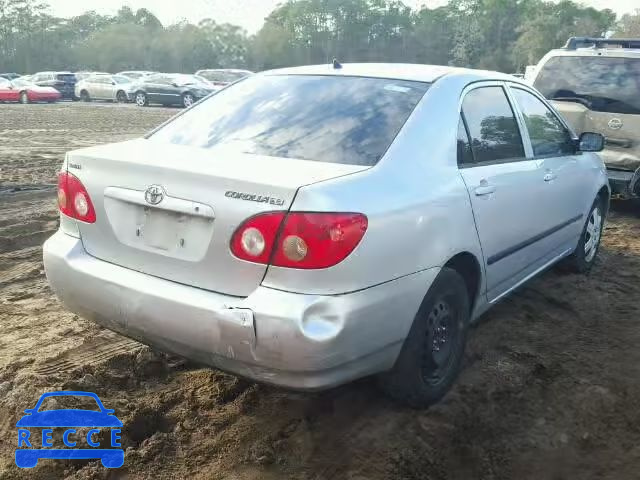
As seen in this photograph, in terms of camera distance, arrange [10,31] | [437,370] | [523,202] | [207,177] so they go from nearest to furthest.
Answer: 1. [207,177]
2. [437,370]
3. [523,202]
4. [10,31]

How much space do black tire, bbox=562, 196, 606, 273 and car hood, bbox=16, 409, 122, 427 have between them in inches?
149

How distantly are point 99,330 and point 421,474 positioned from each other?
2.20 metres

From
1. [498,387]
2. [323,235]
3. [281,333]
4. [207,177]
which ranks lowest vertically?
[498,387]

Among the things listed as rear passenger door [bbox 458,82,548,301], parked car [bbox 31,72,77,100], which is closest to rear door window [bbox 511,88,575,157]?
rear passenger door [bbox 458,82,548,301]

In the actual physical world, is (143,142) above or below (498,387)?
above

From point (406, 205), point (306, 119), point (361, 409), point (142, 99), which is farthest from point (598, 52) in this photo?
point (142, 99)

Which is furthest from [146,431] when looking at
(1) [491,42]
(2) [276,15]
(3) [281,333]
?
(2) [276,15]

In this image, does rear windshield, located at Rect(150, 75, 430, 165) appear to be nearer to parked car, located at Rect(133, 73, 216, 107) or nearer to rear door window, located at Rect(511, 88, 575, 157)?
rear door window, located at Rect(511, 88, 575, 157)

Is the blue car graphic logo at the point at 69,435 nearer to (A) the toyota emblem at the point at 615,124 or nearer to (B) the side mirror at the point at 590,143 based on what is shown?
(B) the side mirror at the point at 590,143

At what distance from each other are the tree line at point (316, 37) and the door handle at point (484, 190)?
57.2 meters

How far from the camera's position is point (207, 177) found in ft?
8.80

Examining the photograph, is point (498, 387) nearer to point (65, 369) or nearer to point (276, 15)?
point (65, 369)

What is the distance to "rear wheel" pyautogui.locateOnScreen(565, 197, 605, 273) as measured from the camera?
527 centimetres

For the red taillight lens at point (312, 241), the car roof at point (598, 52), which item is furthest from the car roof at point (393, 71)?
the car roof at point (598, 52)
